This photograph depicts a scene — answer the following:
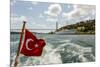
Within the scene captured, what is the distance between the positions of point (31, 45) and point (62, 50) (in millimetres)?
335

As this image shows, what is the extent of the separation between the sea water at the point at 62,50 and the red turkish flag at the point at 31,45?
40mm

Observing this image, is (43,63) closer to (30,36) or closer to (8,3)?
(30,36)

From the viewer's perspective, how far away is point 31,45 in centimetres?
202

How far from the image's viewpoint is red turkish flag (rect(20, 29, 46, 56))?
200cm

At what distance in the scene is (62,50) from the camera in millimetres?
2129

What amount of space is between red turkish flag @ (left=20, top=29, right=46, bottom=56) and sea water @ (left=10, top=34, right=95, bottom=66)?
0.13 ft

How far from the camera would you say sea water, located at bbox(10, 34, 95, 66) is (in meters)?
1.99

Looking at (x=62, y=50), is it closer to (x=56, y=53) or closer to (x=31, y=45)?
(x=56, y=53)

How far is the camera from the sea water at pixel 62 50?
78.5 inches

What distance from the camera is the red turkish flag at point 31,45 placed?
6.55 feet

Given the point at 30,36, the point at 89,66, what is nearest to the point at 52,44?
the point at 30,36

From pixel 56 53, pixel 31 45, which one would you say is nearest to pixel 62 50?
pixel 56 53

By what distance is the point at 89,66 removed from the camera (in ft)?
7.30

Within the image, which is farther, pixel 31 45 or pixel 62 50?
pixel 62 50
